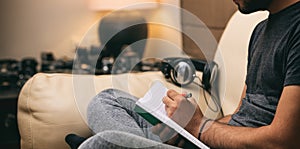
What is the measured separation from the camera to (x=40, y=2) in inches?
118

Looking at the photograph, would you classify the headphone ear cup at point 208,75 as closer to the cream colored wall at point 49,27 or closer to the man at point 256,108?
the man at point 256,108

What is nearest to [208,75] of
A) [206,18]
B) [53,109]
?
[53,109]

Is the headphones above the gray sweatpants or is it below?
above

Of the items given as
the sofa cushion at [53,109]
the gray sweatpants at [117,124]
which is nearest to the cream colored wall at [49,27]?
the sofa cushion at [53,109]

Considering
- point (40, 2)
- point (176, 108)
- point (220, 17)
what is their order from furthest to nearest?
point (40, 2), point (220, 17), point (176, 108)

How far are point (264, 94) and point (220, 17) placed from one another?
1140 millimetres

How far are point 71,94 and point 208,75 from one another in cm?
49

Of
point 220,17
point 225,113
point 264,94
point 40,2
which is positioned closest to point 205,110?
point 225,113

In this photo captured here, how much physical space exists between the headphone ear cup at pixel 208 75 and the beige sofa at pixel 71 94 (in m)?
0.05

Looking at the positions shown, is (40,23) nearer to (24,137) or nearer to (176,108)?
(24,137)

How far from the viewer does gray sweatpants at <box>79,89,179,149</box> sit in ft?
3.53

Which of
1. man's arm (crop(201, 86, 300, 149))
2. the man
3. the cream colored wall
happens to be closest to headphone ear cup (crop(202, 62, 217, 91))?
Answer: the man

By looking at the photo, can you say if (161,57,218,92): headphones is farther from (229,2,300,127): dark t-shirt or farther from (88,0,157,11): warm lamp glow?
(88,0,157,11): warm lamp glow

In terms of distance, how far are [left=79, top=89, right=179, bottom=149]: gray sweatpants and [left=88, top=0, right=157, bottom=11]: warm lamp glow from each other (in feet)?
4.35
